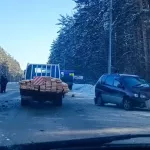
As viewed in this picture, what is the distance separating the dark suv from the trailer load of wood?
2570 millimetres

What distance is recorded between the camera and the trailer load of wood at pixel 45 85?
2102 cm

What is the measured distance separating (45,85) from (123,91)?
149 inches

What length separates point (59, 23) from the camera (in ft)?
279

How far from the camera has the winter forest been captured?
40031mm

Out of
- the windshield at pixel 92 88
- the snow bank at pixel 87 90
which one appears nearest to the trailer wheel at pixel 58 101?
the windshield at pixel 92 88

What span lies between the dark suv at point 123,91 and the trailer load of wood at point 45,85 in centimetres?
257

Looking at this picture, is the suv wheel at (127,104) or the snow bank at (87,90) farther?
the snow bank at (87,90)

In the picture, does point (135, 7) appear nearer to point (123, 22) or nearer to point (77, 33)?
point (123, 22)

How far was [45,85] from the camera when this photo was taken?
2114 cm

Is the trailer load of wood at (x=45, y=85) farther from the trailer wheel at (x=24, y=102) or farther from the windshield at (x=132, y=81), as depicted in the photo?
the windshield at (x=132, y=81)

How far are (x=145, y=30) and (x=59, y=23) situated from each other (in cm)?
4534

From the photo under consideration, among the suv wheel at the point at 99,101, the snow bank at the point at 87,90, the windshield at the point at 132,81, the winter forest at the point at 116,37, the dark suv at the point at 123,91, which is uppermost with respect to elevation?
the winter forest at the point at 116,37

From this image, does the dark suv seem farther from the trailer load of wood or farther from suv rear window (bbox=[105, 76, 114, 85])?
the trailer load of wood

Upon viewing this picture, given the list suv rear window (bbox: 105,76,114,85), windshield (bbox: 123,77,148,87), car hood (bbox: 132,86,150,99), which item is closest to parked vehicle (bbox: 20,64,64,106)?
suv rear window (bbox: 105,76,114,85)
